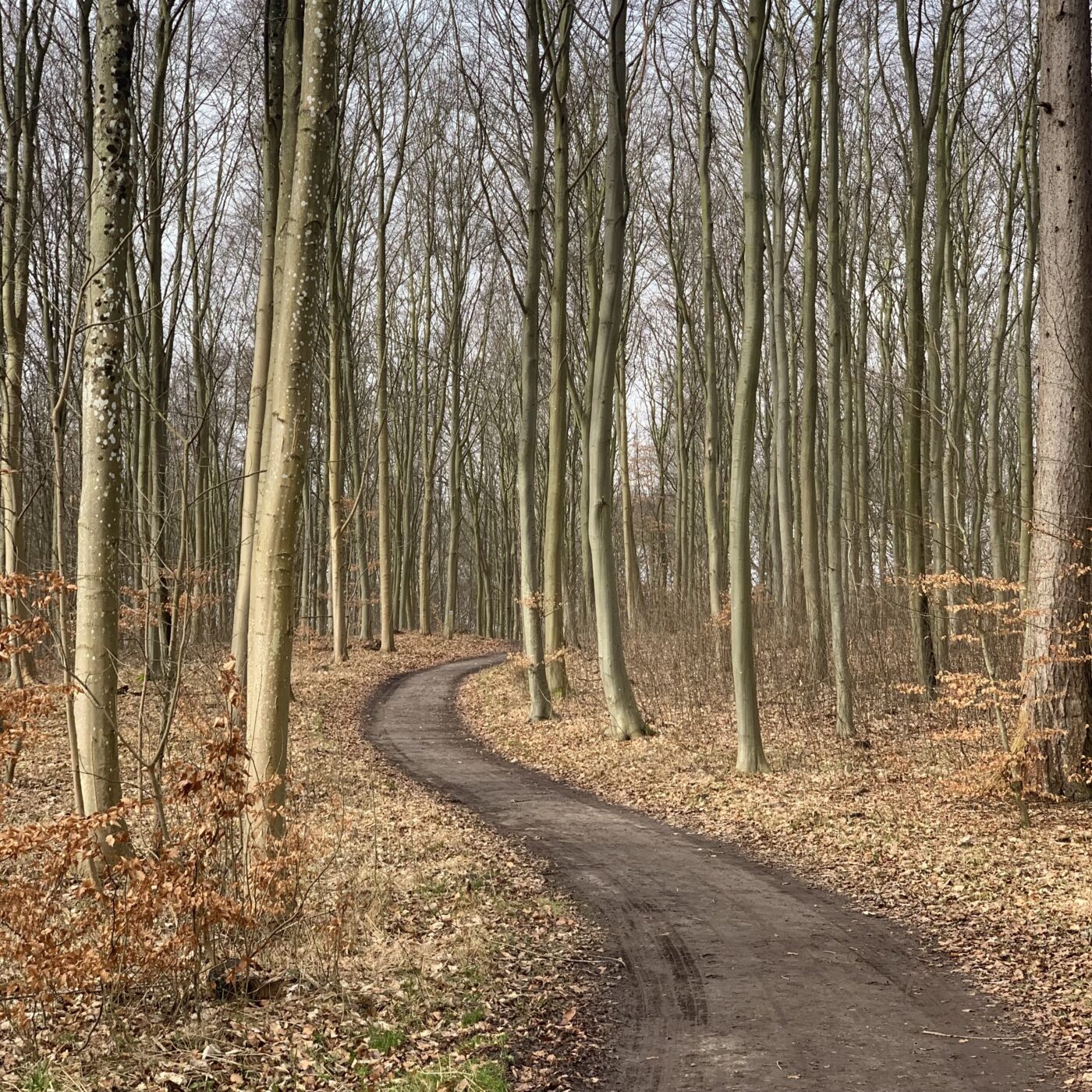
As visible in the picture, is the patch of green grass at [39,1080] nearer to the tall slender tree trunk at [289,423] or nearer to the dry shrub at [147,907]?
the dry shrub at [147,907]

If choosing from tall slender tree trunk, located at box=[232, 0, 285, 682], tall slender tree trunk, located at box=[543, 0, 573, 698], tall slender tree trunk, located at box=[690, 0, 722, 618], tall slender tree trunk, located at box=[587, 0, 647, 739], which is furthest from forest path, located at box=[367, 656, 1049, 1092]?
tall slender tree trunk, located at box=[690, 0, 722, 618]

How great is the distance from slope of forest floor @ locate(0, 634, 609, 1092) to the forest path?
339 mm

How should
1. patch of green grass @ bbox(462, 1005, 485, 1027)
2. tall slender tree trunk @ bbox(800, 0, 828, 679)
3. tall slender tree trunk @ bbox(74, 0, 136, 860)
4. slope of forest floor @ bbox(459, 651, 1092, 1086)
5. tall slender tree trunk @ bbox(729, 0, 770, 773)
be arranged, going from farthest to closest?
tall slender tree trunk @ bbox(800, 0, 828, 679) → tall slender tree trunk @ bbox(729, 0, 770, 773) → tall slender tree trunk @ bbox(74, 0, 136, 860) → slope of forest floor @ bbox(459, 651, 1092, 1086) → patch of green grass @ bbox(462, 1005, 485, 1027)

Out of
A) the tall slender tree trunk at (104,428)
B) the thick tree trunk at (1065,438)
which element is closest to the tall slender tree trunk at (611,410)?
the thick tree trunk at (1065,438)

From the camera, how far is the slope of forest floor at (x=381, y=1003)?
4.44 m

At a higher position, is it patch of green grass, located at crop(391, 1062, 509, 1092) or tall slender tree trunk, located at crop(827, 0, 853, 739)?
tall slender tree trunk, located at crop(827, 0, 853, 739)

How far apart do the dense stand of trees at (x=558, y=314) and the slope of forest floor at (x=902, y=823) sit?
2.27ft

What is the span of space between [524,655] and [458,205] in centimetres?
1680

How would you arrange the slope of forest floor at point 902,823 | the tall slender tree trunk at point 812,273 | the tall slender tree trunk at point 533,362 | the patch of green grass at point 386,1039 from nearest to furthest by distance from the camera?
the patch of green grass at point 386,1039
the slope of forest floor at point 902,823
the tall slender tree trunk at point 812,273
the tall slender tree trunk at point 533,362

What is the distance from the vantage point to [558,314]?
16.2m

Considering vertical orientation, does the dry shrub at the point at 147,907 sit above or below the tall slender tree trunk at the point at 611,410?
below

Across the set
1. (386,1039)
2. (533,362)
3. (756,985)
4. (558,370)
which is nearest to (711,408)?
(558,370)

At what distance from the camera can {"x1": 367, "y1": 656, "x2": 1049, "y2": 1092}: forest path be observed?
460 cm

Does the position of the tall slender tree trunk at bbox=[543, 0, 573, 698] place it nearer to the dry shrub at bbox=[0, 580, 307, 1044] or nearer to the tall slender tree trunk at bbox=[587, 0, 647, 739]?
the tall slender tree trunk at bbox=[587, 0, 647, 739]
